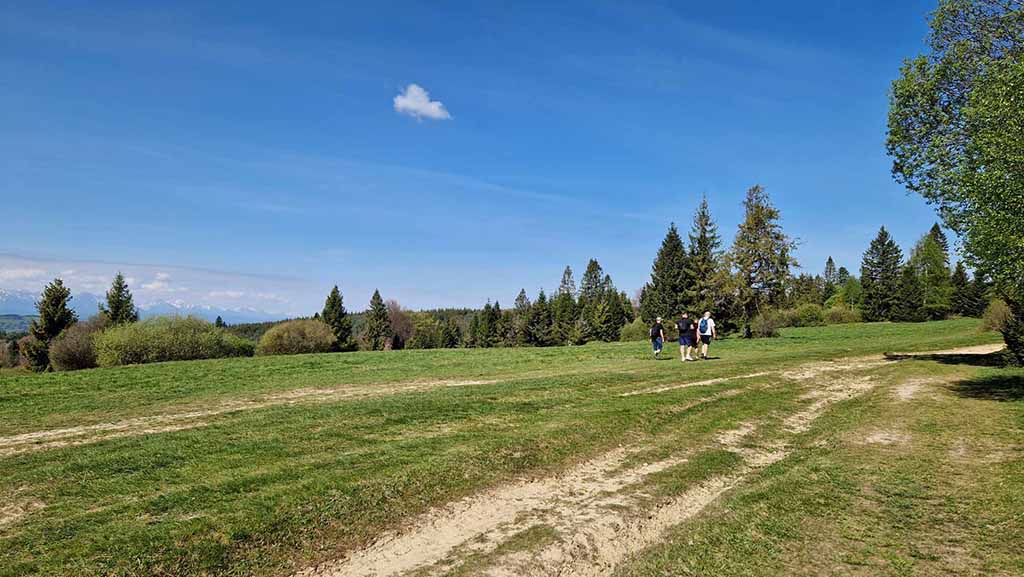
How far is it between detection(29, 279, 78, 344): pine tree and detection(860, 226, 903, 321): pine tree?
103397 millimetres

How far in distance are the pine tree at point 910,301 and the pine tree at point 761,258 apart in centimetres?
5109

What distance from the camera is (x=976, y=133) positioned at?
15812 mm

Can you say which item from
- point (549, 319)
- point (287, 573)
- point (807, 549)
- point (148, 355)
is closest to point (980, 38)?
point (807, 549)

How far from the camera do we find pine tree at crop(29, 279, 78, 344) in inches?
2100

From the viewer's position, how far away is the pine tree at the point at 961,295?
74.8 meters

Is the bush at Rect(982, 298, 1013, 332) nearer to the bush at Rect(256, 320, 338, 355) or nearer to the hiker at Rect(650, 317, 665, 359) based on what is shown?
the hiker at Rect(650, 317, 665, 359)

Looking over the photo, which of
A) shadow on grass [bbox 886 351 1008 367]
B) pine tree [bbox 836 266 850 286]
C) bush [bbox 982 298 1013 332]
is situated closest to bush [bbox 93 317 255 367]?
shadow on grass [bbox 886 351 1008 367]

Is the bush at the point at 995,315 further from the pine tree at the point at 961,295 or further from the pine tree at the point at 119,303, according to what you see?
the pine tree at the point at 119,303

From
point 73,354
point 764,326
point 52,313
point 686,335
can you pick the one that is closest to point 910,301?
point 764,326

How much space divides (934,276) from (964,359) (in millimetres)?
74059

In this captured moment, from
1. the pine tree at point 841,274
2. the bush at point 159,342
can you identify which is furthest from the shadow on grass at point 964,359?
the pine tree at point 841,274

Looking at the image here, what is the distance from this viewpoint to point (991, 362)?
21.2 m

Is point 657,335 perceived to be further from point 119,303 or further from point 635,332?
point 119,303

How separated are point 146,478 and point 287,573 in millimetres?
3543
